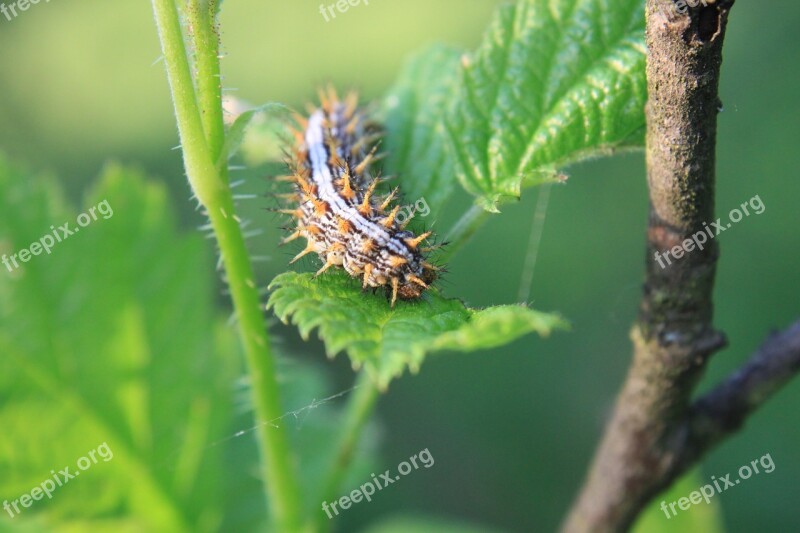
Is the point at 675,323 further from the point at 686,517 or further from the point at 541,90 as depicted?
the point at 686,517

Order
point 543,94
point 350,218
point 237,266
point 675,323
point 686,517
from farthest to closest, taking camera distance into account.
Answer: point 686,517
point 350,218
point 543,94
point 237,266
point 675,323

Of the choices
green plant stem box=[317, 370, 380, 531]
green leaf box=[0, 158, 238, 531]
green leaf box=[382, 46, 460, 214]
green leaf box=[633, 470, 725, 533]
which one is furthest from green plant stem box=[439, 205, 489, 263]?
green leaf box=[633, 470, 725, 533]

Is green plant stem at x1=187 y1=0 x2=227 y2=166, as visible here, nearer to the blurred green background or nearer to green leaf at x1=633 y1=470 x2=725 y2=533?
green leaf at x1=633 y1=470 x2=725 y2=533

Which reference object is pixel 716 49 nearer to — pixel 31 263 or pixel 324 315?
pixel 324 315

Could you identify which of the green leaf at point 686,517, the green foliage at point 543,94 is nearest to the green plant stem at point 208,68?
the green foliage at point 543,94

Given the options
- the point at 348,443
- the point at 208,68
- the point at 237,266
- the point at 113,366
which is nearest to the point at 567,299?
the point at 348,443
